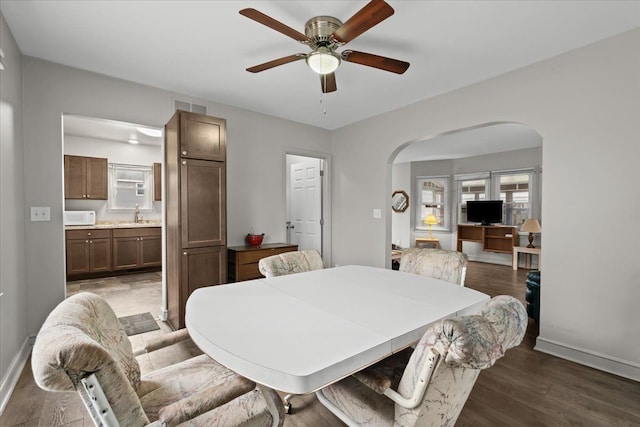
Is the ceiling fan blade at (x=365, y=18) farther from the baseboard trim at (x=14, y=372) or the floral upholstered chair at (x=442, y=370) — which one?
the baseboard trim at (x=14, y=372)

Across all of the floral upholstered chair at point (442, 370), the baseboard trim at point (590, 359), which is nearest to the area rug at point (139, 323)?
the floral upholstered chair at point (442, 370)

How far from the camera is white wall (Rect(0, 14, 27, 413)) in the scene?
1.97m

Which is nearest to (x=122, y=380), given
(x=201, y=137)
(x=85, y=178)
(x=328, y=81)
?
(x=328, y=81)

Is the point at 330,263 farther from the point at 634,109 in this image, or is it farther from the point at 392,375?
the point at 634,109

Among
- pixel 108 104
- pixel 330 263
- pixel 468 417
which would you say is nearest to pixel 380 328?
pixel 468 417

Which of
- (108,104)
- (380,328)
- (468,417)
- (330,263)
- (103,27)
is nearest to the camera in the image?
(380,328)

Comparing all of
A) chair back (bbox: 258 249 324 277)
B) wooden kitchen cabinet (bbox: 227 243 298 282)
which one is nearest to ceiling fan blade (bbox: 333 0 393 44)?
chair back (bbox: 258 249 324 277)

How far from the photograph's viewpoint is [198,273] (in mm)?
2979

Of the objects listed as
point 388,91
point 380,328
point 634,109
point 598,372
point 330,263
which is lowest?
point 598,372

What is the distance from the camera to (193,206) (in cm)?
294

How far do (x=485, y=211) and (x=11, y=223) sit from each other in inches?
305

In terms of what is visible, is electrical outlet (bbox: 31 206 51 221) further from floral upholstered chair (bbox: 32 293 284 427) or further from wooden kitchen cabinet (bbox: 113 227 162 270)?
wooden kitchen cabinet (bbox: 113 227 162 270)

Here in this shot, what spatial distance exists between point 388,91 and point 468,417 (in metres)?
3.08

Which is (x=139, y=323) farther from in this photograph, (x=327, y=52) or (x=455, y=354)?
(x=455, y=354)
